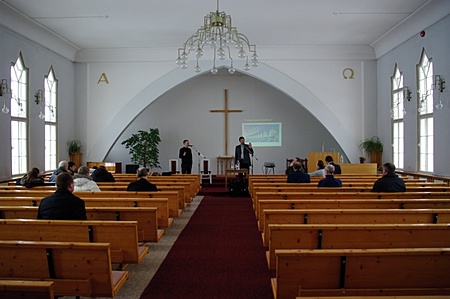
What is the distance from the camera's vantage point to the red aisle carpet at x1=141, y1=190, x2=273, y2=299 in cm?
335

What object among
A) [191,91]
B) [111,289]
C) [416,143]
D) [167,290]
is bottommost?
[167,290]

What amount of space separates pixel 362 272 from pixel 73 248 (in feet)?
5.62

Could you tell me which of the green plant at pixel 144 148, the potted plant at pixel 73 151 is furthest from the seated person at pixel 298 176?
the potted plant at pixel 73 151

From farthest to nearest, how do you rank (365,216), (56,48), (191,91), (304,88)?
(191,91), (304,88), (56,48), (365,216)

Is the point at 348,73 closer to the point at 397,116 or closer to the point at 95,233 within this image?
the point at 397,116

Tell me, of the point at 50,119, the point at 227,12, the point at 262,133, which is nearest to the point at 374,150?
the point at 262,133

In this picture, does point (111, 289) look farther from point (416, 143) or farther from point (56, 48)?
point (56, 48)

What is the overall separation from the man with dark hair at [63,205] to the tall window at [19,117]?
235 inches

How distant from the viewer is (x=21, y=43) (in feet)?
29.9

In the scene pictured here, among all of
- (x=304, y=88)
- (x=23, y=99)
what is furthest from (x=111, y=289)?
(x=304, y=88)

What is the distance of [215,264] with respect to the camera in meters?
4.12

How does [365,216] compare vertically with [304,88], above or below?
below

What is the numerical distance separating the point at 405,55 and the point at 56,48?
8.65m

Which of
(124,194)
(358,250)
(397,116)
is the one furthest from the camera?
→ (397,116)
